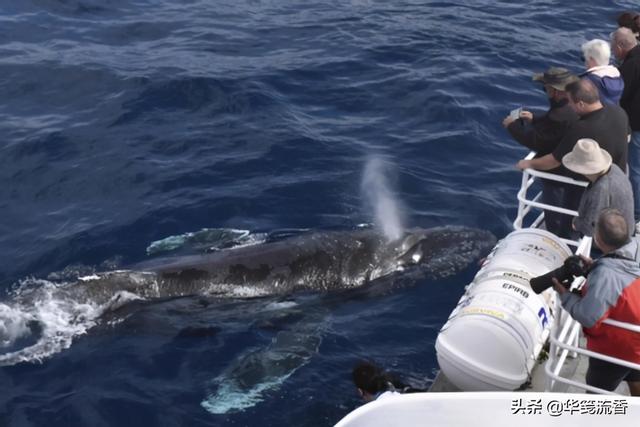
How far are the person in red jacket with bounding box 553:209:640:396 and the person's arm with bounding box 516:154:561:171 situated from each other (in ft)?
8.51

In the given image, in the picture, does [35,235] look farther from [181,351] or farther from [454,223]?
[454,223]

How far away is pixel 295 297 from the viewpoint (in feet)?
43.4

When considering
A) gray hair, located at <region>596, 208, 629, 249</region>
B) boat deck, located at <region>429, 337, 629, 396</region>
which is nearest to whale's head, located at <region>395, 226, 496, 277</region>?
boat deck, located at <region>429, 337, 629, 396</region>

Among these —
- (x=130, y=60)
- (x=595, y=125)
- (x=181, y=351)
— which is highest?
(x=595, y=125)

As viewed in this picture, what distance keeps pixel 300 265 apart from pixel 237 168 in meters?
4.73

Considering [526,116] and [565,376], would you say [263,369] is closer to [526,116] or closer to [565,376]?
[565,376]

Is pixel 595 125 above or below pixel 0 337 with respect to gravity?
above

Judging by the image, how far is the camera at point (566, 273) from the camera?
8203mm

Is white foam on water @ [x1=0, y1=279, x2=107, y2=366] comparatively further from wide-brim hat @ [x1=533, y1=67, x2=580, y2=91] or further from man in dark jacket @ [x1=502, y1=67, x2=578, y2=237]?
wide-brim hat @ [x1=533, y1=67, x2=580, y2=91]

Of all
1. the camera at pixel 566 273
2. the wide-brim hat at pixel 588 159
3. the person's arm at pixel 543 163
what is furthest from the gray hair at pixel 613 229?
the person's arm at pixel 543 163

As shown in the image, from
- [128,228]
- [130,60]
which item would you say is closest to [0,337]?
[128,228]

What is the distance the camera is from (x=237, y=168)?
17.6 m

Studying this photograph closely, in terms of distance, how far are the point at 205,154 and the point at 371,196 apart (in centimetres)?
401

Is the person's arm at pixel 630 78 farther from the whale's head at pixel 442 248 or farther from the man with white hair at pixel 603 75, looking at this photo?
the whale's head at pixel 442 248
